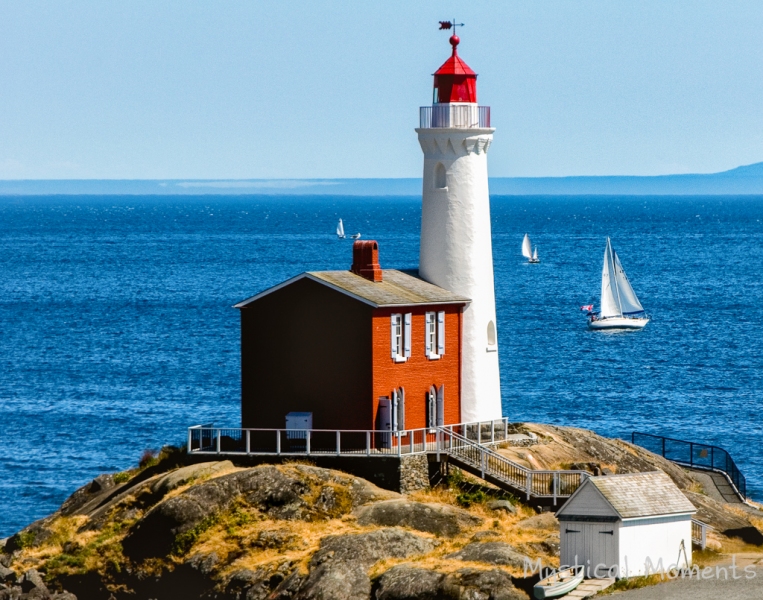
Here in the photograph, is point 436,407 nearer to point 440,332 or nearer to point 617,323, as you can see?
point 440,332

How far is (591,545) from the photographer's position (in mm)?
32906

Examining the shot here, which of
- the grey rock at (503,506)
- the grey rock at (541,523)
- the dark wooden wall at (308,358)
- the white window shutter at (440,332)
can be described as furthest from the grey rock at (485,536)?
the white window shutter at (440,332)

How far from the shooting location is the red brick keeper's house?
41.4m

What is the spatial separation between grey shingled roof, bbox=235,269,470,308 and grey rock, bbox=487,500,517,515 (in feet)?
20.2

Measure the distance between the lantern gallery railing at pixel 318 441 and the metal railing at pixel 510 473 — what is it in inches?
25.1

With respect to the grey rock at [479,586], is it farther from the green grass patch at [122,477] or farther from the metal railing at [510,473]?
the green grass patch at [122,477]

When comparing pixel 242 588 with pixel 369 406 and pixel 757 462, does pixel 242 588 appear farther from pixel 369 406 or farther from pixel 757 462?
pixel 757 462

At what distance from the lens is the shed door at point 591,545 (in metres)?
32.7

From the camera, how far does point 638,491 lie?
33.7m

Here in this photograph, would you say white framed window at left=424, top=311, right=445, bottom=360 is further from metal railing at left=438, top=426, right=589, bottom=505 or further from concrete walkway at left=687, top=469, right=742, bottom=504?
concrete walkway at left=687, top=469, right=742, bottom=504

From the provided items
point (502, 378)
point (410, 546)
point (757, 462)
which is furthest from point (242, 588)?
point (502, 378)

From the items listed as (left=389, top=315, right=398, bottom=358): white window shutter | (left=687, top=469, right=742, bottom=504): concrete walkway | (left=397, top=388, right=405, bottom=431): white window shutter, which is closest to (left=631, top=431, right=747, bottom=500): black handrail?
(left=687, top=469, right=742, bottom=504): concrete walkway

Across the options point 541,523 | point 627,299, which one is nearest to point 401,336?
point 541,523

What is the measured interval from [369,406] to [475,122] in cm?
938
